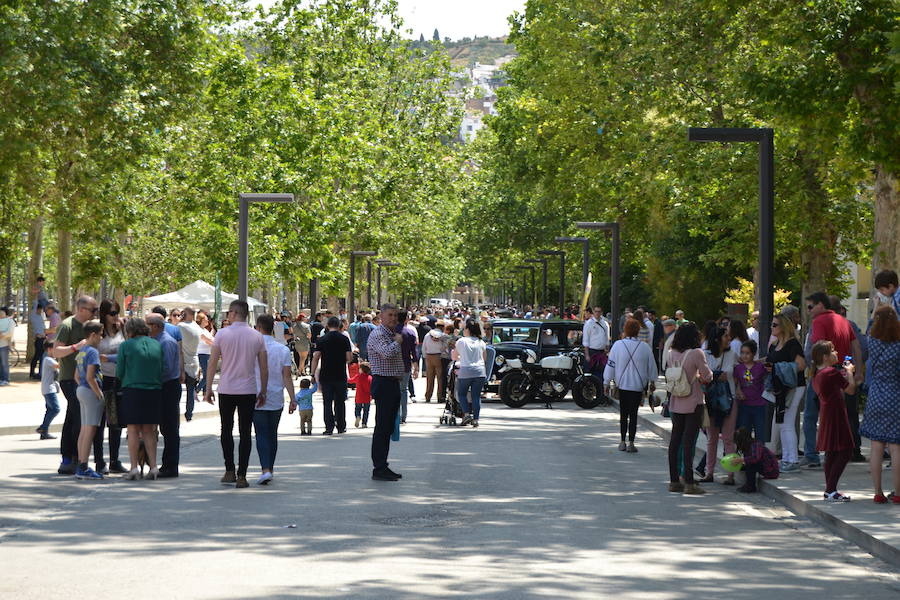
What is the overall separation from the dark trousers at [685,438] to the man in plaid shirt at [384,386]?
9.25ft

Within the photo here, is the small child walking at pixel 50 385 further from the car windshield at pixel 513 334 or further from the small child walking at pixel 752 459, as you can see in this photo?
the car windshield at pixel 513 334

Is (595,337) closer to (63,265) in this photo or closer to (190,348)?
(190,348)

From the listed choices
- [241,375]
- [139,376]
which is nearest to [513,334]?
[139,376]

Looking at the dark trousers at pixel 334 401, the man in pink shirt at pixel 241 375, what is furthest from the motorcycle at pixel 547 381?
the man in pink shirt at pixel 241 375

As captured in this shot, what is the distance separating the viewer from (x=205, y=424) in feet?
76.1

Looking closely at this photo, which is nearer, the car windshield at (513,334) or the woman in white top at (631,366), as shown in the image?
the woman in white top at (631,366)

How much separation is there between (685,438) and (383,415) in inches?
122

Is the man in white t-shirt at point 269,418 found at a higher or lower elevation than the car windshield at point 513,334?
lower

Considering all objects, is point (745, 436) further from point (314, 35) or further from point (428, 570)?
point (314, 35)

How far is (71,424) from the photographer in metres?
14.6

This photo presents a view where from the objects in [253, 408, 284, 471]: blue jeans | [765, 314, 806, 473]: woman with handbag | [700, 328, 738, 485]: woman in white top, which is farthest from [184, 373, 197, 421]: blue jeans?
[700, 328, 738, 485]: woman in white top

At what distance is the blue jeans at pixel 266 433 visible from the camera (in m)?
13.9

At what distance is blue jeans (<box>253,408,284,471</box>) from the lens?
1385cm

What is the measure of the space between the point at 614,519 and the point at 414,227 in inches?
2313
